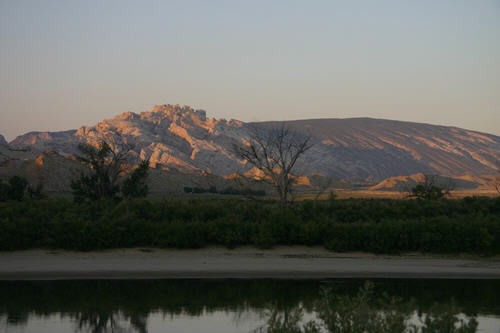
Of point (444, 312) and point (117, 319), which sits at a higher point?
point (444, 312)

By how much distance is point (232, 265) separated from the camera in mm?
20969

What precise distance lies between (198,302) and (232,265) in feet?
19.5

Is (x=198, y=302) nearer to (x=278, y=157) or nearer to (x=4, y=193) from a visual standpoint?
(x=278, y=157)

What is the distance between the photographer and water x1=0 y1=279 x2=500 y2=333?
41.4ft

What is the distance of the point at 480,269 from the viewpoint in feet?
67.6

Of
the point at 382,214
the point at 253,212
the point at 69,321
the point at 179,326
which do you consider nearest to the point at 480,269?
the point at 382,214

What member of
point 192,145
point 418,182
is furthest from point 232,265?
point 192,145

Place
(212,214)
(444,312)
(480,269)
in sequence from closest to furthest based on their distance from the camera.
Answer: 1. (444,312)
2. (480,269)
3. (212,214)

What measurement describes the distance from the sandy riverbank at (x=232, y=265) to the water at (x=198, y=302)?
119cm

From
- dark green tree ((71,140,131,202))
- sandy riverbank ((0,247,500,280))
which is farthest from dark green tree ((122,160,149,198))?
sandy riverbank ((0,247,500,280))

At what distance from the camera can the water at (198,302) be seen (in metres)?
12.6

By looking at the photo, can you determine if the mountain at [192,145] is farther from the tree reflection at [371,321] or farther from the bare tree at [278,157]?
the tree reflection at [371,321]

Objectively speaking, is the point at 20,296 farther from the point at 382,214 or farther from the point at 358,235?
the point at 382,214

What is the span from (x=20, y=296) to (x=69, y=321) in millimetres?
3304
